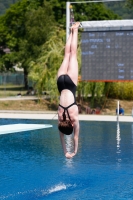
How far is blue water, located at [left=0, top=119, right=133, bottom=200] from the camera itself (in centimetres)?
1162

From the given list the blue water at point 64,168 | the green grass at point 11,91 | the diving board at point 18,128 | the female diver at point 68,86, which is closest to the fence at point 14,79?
the green grass at point 11,91

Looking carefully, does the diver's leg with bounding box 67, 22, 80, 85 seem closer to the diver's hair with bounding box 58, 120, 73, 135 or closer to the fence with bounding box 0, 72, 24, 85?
the diver's hair with bounding box 58, 120, 73, 135

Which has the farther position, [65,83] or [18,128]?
[18,128]

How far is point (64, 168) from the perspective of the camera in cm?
1435

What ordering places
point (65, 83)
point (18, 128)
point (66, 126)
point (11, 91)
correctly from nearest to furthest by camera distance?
1. point (65, 83)
2. point (66, 126)
3. point (18, 128)
4. point (11, 91)

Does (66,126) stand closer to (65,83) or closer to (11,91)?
(65,83)

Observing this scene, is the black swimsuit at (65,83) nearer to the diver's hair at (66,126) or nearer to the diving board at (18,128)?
the diver's hair at (66,126)

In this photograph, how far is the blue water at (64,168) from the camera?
11.6m

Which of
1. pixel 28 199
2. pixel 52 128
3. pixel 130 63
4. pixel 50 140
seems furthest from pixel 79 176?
pixel 130 63

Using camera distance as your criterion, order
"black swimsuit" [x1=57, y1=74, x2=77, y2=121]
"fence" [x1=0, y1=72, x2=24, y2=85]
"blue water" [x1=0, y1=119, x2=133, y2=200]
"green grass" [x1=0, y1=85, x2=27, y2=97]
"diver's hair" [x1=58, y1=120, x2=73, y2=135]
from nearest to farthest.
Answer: "black swimsuit" [x1=57, y1=74, x2=77, y2=121]
"diver's hair" [x1=58, y1=120, x2=73, y2=135]
"blue water" [x1=0, y1=119, x2=133, y2=200]
"green grass" [x1=0, y1=85, x2=27, y2=97]
"fence" [x1=0, y1=72, x2=24, y2=85]

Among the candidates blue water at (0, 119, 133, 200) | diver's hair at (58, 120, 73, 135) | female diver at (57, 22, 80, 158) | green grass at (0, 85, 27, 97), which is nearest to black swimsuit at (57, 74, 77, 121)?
female diver at (57, 22, 80, 158)

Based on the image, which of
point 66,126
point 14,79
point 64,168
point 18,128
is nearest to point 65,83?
point 66,126

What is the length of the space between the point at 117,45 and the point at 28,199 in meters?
18.1

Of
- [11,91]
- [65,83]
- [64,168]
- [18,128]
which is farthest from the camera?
[11,91]
